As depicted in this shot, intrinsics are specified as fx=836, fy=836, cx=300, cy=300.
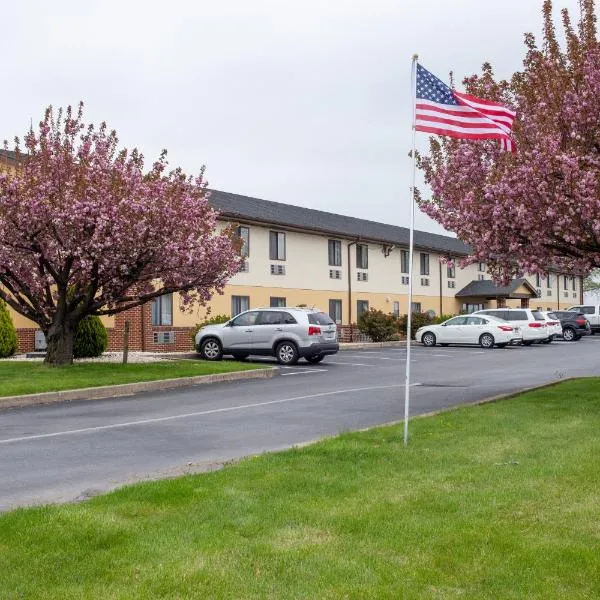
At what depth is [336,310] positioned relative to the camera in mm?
43781

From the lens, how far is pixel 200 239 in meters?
21.7

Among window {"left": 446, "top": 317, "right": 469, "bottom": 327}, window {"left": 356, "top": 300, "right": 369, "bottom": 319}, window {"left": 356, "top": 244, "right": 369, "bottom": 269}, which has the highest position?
window {"left": 356, "top": 244, "right": 369, "bottom": 269}

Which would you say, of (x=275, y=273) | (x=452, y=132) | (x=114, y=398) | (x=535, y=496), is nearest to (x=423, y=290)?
(x=275, y=273)

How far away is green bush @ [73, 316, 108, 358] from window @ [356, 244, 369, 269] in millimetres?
20379

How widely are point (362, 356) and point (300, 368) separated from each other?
6.48 metres

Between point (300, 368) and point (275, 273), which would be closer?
point (300, 368)

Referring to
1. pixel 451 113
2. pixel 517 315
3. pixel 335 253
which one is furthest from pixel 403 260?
pixel 451 113

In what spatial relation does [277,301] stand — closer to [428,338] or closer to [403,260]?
[428,338]

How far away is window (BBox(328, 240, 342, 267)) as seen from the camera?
43406 mm

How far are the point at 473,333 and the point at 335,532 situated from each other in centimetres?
3303

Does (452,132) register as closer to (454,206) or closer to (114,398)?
(454,206)

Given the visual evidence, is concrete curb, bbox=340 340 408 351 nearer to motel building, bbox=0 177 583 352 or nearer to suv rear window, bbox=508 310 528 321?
motel building, bbox=0 177 583 352

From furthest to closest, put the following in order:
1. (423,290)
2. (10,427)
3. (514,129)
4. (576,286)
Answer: (576,286)
(423,290)
(514,129)
(10,427)

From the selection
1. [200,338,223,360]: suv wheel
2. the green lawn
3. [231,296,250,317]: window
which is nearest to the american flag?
the green lawn
